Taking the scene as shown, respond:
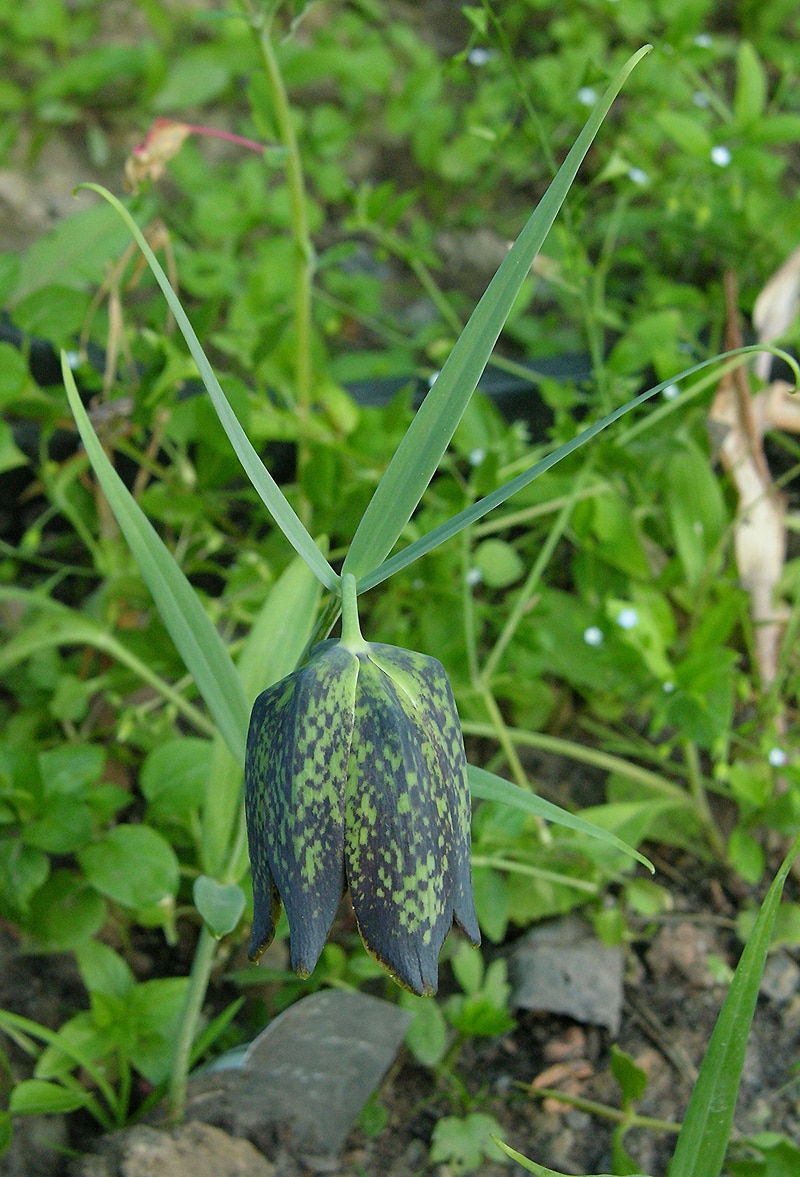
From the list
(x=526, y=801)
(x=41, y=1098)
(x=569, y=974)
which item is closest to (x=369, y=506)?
(x=526, y=801)

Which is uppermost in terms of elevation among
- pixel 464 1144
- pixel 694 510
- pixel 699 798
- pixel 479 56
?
pixel 479 56

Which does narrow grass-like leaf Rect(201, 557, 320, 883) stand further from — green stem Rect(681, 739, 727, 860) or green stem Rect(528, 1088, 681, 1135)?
green stem Rect(681, 739, 727, 860)

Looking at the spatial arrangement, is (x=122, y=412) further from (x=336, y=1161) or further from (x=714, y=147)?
(x=714, y=147)

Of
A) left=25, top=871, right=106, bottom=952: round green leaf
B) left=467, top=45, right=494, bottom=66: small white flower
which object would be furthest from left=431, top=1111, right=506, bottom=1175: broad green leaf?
left=467, top=45, right=494, bottom=66: small white flower

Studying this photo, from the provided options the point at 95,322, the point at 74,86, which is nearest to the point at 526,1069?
the point at 95,322

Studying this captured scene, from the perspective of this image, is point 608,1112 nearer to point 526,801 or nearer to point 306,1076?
point 306,1076

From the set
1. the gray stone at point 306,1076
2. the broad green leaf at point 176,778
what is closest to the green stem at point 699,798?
the gray stone at point 306,1076

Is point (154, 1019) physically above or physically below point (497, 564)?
below
